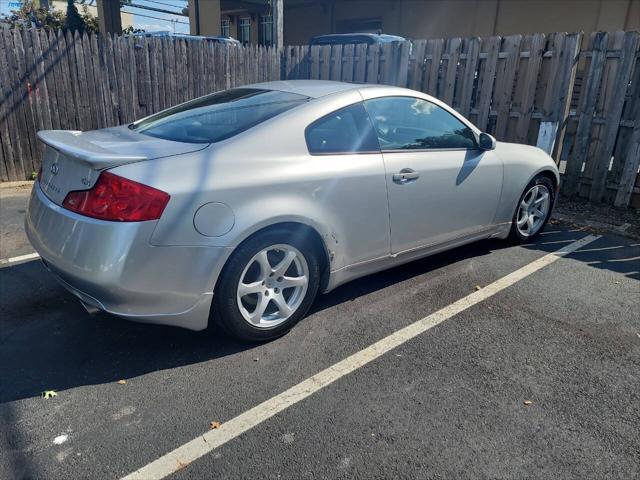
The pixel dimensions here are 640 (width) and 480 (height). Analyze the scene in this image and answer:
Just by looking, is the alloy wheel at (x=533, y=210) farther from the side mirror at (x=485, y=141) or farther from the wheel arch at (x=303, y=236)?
the wheel arch at (x=303, y=236)

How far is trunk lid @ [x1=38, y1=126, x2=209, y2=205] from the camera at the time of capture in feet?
8.95

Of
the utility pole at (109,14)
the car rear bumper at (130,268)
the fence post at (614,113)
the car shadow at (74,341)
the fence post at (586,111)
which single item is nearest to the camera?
the car rear bumper at (130,268)

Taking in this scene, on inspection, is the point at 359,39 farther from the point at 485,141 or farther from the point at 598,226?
the point at 485,141

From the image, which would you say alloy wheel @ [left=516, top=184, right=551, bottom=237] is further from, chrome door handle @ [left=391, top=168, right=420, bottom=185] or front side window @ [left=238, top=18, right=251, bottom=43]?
front side window @ [left=238, top=18, right=251, bottom=43]

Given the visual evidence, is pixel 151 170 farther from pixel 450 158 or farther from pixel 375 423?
pixel 450 158

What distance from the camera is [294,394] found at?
8.92 ft

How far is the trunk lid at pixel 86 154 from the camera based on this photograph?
8.95 ft

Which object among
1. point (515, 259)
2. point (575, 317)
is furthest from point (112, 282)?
point (515, 259)

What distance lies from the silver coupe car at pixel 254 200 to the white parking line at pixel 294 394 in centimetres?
49

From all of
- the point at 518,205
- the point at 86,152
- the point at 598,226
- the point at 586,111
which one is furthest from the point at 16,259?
the point at 586,111

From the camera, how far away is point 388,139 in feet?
12.0

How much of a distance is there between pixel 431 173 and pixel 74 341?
2.69 m

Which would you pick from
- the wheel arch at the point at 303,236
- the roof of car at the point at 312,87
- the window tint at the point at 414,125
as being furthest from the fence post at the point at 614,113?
the wheel arch at the point at 303,236

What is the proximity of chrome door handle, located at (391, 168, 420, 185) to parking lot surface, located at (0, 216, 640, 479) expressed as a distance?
2.96ft
